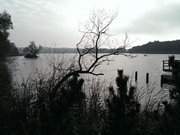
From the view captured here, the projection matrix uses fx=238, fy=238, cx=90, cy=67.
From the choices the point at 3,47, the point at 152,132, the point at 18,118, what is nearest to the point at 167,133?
the point at 152,132

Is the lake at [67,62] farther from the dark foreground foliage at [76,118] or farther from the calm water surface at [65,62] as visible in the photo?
the dark foreground foliage at [76,118]

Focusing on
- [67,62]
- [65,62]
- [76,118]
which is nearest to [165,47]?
[67,62]

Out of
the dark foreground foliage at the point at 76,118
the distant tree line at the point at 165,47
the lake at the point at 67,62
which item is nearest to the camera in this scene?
the dark foreground foliage at the point at 76,118

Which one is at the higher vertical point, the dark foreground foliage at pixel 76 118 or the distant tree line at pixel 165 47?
the distant tree line at pixel 165 47

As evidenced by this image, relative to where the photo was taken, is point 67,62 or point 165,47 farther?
point 165,47

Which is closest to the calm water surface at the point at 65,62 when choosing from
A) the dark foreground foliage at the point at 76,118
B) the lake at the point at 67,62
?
the lake at the point at 67,62

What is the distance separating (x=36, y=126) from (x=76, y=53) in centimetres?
927

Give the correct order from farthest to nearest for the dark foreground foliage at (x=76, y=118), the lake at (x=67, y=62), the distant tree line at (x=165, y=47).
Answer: the distant tree line at (x=165, y=47)
the lake at (x=67, y=62)
the dark foreground foliage at (x=76, y=118)

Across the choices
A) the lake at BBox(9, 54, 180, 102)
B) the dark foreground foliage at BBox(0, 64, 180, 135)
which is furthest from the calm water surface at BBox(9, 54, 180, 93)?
the dark foreground foliage at BBox(0, 64, 180, 135)

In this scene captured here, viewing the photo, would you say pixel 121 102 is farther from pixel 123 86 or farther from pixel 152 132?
pixel 152 132

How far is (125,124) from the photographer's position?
4215 millimetres

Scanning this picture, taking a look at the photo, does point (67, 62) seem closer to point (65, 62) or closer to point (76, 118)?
point (65, 62)

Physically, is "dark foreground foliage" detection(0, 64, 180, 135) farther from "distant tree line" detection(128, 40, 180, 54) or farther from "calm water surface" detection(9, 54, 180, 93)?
"distant tree line" detection(128, 40, 180, 54)

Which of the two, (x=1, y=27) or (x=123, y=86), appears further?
(x=1, y=27)
